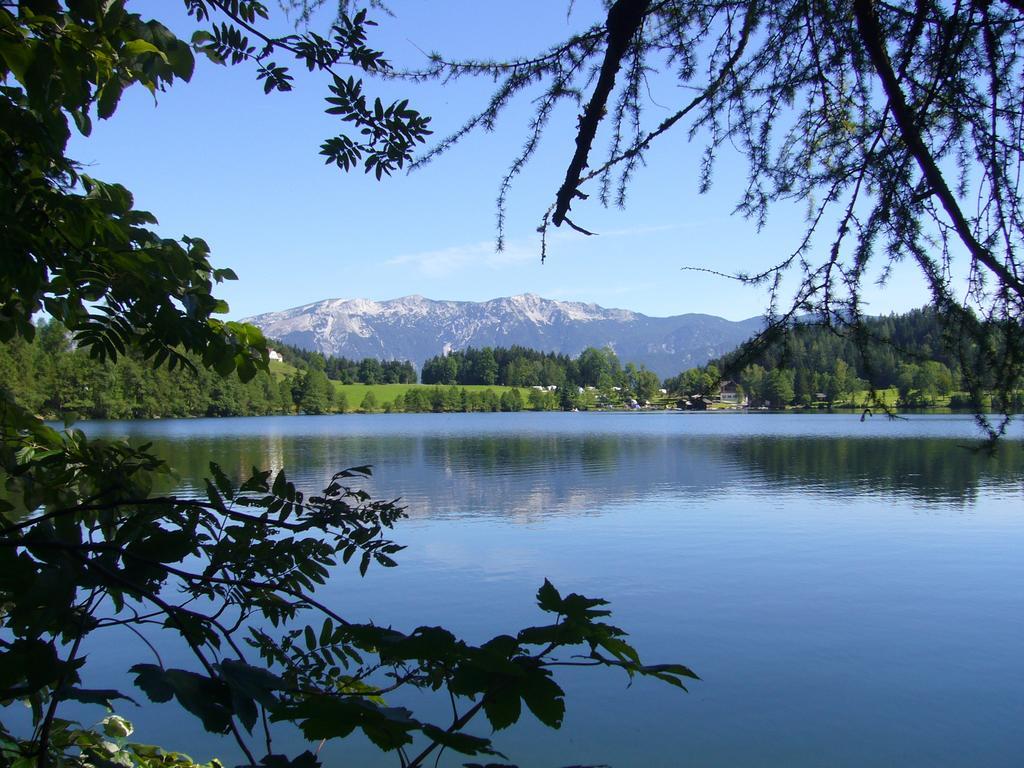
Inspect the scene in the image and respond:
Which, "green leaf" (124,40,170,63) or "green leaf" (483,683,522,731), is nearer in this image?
"green leaf" (483,683,522,731)

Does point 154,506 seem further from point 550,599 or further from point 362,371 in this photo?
point 362,371

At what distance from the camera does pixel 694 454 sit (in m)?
34.0

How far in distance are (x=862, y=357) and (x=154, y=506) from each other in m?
2.35

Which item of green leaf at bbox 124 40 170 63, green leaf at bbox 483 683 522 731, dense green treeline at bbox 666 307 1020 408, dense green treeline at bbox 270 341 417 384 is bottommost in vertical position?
green leaf at bbox 483 683 522 731

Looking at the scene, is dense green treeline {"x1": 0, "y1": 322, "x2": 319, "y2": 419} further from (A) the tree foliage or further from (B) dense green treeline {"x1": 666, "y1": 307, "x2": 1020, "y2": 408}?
(B) dense green treeline {"x1": 666, "y1": 307, "x2": 1020, "y2": 408}

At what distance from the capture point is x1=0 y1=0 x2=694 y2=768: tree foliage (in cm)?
97

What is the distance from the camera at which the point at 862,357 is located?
8.51ft

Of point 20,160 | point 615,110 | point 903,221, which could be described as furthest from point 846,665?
point 20,160

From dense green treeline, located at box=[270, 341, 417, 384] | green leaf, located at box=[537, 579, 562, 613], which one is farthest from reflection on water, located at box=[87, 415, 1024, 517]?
dense green treeline, located at box=[270, 341, 417, 384]

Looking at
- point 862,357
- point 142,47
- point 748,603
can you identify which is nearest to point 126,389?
point 748,603

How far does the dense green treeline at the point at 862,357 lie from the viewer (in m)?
2.56

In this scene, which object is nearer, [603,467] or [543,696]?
[543,696]

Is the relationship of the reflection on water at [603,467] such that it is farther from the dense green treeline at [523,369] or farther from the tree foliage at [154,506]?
the dense green treeline at [523,369]

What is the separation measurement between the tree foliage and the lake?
152 cm
